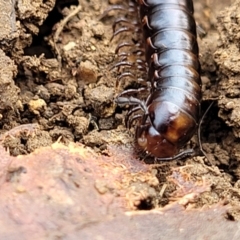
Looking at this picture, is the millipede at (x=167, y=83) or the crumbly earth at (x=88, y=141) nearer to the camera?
the crumbly earth at (x=88, y=141)

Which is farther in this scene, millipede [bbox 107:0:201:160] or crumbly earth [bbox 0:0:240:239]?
millipede [bbox 107:0:201:160]

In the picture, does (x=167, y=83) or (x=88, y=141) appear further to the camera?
(x=167, y=83)

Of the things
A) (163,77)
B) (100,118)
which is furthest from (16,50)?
(163,77)

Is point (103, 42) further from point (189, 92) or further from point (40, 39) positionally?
point (189, 92)
